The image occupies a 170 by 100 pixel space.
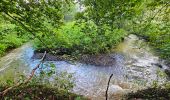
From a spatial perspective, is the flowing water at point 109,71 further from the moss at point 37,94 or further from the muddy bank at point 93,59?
the moss at point 37,94

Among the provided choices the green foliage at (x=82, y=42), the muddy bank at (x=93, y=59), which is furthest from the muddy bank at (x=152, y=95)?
the green foliage at (x=82, y=42)

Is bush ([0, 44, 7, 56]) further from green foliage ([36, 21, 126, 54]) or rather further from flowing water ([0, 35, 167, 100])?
green foliage ([36, 21, 126, 54])

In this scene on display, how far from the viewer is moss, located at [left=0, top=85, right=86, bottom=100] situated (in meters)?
6.38

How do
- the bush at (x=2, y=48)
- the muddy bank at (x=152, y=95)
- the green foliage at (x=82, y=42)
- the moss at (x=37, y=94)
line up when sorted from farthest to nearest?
the bush at (x=2, y=48)
the green foliage at (x=82, y=42)
the muddy bank at (x=152, y=95)
the moss at (x=37, y=94)

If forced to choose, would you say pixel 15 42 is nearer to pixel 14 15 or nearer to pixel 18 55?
pixel 18 55

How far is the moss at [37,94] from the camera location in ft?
20.9

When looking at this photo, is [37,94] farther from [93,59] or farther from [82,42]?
[82,42]

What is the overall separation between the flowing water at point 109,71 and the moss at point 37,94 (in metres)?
1.94

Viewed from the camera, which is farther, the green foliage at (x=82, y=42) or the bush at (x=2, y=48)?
the bush at (x=2, y=48)

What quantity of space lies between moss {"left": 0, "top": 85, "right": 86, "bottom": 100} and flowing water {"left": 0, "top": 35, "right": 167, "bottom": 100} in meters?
1.94

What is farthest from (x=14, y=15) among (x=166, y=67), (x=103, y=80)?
(x=166, y=67)

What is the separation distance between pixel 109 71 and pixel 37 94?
665 centimetres

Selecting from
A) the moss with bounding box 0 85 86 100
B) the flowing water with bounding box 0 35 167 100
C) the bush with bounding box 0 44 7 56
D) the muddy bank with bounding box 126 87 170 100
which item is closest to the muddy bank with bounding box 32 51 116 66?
the flowing water with bounding box 0 35 167 100

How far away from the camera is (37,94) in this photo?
21.7ft
